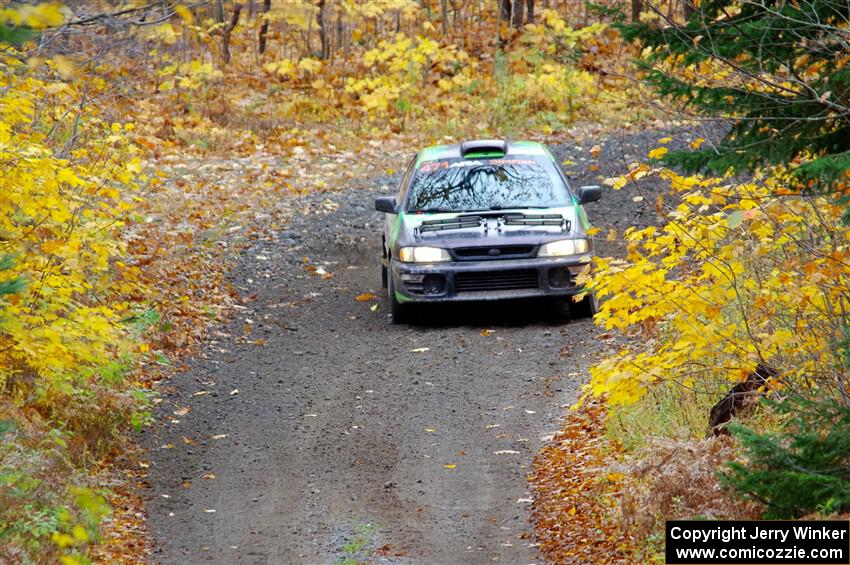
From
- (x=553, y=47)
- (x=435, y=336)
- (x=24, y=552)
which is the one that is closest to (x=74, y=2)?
(x=435, y=336)

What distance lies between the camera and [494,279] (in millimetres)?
10938

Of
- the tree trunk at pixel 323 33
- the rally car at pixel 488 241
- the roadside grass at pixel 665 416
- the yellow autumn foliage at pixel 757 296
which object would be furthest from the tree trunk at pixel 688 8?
the tree trunk at pixel 323 33

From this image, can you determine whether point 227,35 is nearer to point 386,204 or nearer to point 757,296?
point 386,204

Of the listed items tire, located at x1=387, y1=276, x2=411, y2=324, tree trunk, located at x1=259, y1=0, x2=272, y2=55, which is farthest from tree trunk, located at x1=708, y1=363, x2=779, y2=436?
tree trunk, located at x1=259, y1=0, x2=272, y2=55

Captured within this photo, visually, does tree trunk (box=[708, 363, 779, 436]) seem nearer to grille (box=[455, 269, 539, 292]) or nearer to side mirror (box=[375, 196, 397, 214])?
grille (box=[455, 269, 539, 292])

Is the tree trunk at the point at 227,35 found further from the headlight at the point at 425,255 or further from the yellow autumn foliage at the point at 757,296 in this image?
the yellow autumn foliage at the point at 757,296

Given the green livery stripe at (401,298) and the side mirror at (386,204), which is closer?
the green livery stripe at (401,298)

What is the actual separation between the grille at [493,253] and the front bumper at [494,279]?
6 centimetres

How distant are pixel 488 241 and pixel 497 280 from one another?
16.7 inches

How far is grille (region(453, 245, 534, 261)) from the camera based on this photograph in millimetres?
10930

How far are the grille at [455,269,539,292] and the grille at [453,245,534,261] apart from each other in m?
0.17

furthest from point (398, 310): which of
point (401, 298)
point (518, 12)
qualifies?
point (518, 12)

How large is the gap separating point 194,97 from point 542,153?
45.3ft

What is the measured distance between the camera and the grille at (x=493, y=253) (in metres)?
10.9
